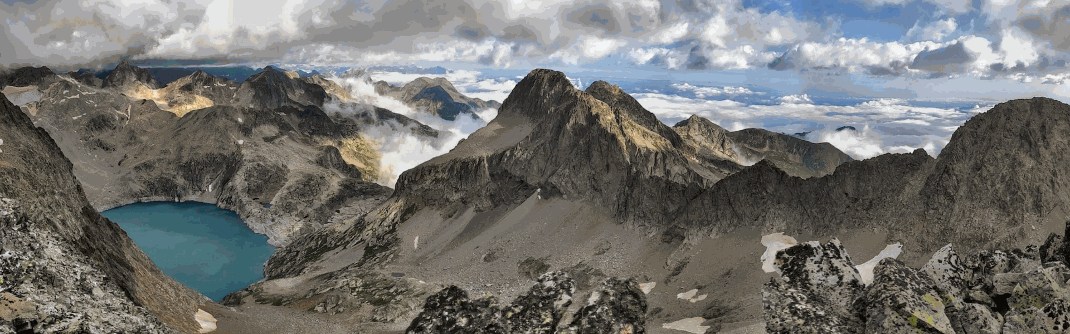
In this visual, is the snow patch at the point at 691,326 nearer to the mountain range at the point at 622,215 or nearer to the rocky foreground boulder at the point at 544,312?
the mountain range at the point at 622,215

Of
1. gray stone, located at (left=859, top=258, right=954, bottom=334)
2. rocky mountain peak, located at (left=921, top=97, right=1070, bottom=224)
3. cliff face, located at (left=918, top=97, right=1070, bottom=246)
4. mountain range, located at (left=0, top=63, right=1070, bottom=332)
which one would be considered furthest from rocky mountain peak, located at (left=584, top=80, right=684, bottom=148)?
gray stone, located at (left=859, top=258, right=954, bottom=334)

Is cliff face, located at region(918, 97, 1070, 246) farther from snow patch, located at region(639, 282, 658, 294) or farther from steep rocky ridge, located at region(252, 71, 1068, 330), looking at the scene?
snow patch, located at region(639, 282, 658, 294)

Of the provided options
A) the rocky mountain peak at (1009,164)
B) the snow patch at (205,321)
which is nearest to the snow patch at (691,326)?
the rocky mountain peak at (1009,164)

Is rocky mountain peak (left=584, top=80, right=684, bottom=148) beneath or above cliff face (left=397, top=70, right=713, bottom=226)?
above

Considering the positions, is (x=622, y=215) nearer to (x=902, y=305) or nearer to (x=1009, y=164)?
(x=1009, y=164)

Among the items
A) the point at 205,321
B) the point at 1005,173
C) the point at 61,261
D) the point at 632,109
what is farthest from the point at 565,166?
the point at 61,261

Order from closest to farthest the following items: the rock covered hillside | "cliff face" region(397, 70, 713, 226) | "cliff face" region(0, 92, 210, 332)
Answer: "cliff face" region(0, 92, 210, 332)
the rock covered hillside
"cliff face" region(397, 70, 713, 226)
